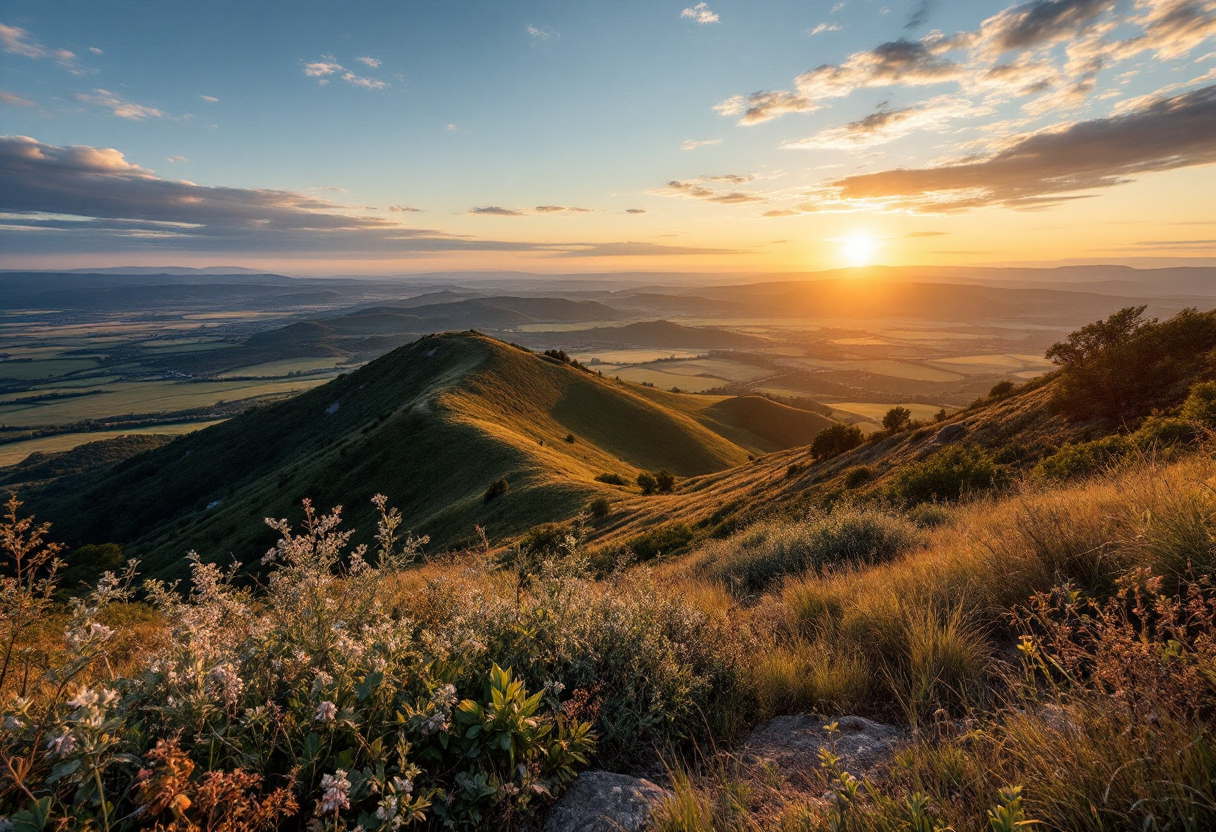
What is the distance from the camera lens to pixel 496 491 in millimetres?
41125

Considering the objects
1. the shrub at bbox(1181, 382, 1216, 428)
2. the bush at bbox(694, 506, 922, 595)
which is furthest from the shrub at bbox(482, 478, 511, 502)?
the shrub at bbox(1181, 382, 1216, 428)

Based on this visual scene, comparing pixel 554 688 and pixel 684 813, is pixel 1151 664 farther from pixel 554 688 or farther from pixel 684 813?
pixel 554 688

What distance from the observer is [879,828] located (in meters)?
2.46

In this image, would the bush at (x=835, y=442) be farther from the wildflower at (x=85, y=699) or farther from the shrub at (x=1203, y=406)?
the wildflower at (x=85, y=699)

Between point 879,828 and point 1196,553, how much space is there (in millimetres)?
3926

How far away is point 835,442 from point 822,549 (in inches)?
1124

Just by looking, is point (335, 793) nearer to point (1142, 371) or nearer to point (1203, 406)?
point (1203, 406)

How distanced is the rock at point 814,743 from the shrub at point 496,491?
3792cm

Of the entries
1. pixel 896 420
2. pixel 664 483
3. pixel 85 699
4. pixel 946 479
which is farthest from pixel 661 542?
pixel 664 483

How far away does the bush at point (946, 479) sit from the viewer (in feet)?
50.9

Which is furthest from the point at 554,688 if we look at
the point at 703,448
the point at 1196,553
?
the point at 703,448

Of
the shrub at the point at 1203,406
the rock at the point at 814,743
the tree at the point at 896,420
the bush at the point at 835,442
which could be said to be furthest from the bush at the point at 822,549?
the tree at the point at 896,420

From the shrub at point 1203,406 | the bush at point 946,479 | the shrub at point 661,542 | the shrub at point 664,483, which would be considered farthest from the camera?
the shrub at point 664,483

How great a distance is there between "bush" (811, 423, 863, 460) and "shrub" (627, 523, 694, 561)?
15274 mm
